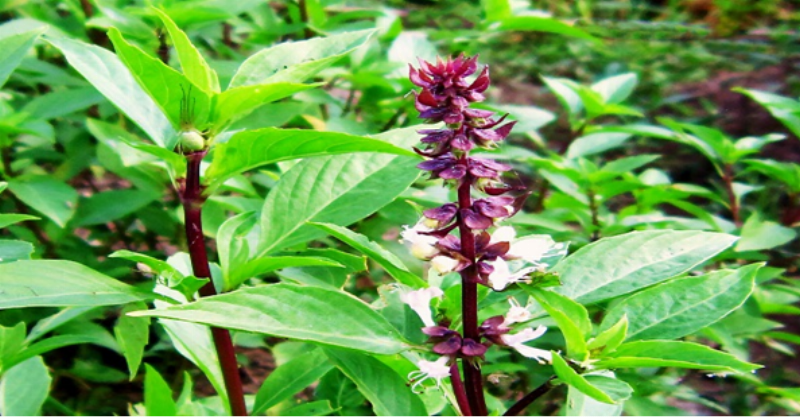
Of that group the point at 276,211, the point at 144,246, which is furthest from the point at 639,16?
the point at 276,211

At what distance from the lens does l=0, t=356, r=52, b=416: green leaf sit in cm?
92

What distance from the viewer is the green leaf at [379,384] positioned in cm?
73

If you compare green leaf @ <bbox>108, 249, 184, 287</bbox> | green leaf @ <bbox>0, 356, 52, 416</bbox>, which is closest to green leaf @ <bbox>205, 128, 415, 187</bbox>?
green leaf @ <bbox>108, 249, 184, 287</bbox>

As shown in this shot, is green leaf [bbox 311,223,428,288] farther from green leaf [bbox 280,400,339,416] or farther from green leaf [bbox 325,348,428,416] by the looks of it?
green leaf [bbox 280,400,339,416]

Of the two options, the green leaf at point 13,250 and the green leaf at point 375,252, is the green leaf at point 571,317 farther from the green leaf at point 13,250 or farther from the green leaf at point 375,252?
the green leaf at point 13,250

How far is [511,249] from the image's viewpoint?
2.26 feet

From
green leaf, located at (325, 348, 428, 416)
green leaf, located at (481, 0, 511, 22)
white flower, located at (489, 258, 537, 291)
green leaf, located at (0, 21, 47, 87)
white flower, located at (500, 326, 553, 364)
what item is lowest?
green leaf, located at (325, 348, 428, 416)

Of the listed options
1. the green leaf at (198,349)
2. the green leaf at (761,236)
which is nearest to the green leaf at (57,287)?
the green leaf at (198,349)

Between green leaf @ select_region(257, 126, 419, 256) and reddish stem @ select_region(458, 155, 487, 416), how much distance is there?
0.15 meters

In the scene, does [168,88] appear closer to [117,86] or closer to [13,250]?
[117,86]

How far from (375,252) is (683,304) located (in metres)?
0.31

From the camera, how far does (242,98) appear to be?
72cm

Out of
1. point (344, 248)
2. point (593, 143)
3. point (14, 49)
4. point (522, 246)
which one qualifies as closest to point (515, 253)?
point (522, 246)

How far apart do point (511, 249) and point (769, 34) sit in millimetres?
3400
